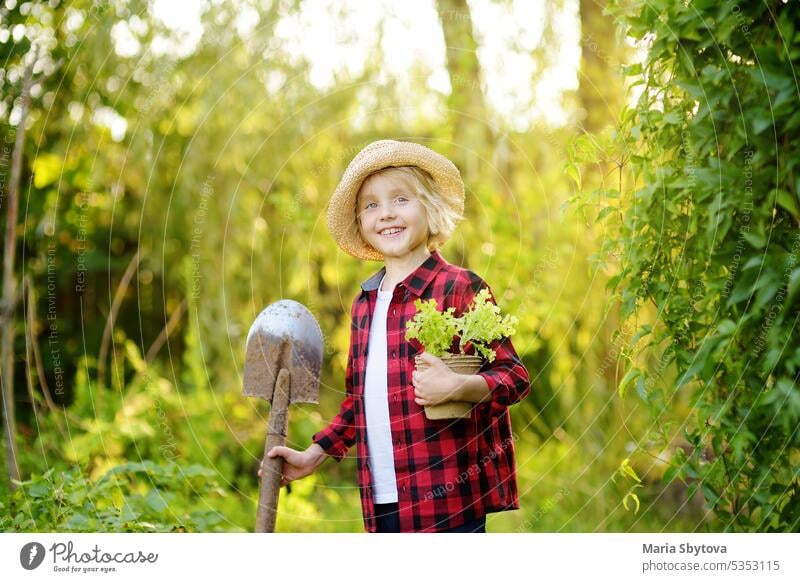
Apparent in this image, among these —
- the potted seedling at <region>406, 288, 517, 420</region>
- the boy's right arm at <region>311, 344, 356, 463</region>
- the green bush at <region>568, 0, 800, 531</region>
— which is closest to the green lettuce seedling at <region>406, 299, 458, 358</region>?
the potted seedling at <region>406, 288, 517, 420</region>

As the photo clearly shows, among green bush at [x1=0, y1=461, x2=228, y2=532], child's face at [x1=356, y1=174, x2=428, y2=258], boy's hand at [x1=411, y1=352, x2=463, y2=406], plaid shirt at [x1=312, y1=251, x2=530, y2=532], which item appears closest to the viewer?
boy's hand at [x1=411, y1=352, x2=463, y2=406]

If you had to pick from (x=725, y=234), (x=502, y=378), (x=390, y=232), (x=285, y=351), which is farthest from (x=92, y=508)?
(x=725, y=234)

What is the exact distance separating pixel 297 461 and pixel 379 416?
24cm

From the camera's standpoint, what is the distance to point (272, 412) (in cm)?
232

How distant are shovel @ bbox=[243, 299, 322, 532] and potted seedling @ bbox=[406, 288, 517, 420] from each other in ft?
0.98

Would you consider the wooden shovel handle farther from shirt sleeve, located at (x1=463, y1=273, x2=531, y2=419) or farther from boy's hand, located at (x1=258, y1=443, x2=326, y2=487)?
shirt sleeve, located at (x1=463, y1=273, x2=531, y2=419)

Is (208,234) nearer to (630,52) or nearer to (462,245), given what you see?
(462,245)

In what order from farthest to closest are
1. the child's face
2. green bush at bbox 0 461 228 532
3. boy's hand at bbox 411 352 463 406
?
green bush at bbox 0 461 228 532 → the child's face → boy's hand at bbox 411 352 463 406

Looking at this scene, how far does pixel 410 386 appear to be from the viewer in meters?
2.29

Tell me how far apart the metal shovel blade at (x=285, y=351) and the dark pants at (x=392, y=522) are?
0.35m

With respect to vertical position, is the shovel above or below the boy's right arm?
above

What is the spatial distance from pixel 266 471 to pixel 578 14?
323 centimetres

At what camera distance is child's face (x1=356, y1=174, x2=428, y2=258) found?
236 centimetres

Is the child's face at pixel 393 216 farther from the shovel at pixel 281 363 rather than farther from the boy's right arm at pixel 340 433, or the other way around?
the boy's right arm at pixel 340 433
